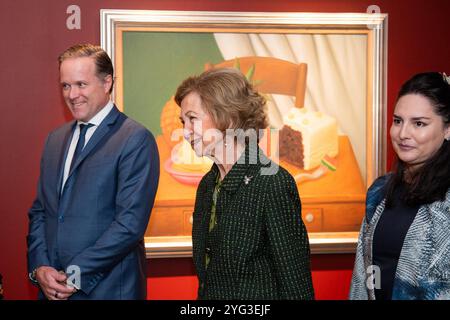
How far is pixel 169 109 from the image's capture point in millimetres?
A: 3102

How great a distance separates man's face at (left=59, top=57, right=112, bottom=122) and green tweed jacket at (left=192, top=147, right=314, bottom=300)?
0.79m

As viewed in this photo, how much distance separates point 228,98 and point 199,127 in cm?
13

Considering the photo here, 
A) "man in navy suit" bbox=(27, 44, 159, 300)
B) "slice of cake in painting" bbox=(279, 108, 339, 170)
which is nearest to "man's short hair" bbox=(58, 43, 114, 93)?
"man in navy suit" bbox=(27, 44, 159, 300)

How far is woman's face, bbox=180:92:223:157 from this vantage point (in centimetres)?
186

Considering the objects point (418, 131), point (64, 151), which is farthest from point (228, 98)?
point (64, 151)

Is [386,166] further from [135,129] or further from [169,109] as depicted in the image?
[135,129]

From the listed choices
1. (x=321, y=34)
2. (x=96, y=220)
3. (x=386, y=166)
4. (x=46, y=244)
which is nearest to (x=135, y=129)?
(x=96, y=220)

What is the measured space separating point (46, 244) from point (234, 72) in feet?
3.53

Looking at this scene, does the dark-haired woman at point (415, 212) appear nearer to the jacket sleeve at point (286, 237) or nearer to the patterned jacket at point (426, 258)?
the patterned jacket at point (426, 258)

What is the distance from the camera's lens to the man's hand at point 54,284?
85.8 inches

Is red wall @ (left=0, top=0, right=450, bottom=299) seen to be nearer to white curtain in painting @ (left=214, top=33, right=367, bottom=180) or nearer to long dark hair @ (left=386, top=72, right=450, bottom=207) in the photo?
white curtain in painting @ (left=214, top=33, right=367, bottom=180)

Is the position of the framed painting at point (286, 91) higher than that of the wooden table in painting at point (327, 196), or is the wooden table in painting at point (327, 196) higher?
the framed painting at point (286, 91)

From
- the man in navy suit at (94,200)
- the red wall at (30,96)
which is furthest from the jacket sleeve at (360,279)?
the red wall at (30,96)

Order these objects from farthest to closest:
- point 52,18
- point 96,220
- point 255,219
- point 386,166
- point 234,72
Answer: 1. point 386,166
2. point 52,18
3. point 96,220
4. point 234,72
5. point 255,219
